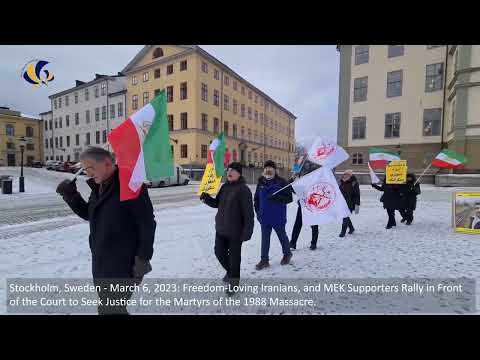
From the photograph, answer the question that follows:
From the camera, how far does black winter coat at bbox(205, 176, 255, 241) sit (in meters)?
3.57

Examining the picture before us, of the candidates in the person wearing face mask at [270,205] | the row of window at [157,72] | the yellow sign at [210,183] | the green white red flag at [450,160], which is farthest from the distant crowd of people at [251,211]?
the row of window at [157,72]

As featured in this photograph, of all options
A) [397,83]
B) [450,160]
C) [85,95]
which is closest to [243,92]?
[397,83]

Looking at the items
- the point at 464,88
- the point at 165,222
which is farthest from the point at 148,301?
the point at 464,88

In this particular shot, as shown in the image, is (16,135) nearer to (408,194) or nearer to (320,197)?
(320,197)

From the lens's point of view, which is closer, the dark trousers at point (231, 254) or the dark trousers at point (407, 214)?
the dark trousers at point (231, 254)

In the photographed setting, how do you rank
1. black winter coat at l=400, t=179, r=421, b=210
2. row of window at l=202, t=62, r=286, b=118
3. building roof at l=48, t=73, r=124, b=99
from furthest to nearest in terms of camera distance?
building roof at l=48, t=73, r=124, b=99, row of window at l=202, t=62, r=286, b=118, black winter coat at l=400, t=179, r=421, b=210

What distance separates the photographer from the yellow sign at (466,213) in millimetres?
6762

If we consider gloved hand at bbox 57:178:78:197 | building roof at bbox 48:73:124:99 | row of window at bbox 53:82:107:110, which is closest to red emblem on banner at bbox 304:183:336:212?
gloved hand at bbox 57:178:78:197

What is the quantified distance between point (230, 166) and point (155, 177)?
1398 mm

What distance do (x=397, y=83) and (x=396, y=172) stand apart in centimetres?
2207

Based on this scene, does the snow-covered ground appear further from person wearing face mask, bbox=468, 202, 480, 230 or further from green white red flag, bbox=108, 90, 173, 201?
green white red flag, bbox=108, 90, 173, 201

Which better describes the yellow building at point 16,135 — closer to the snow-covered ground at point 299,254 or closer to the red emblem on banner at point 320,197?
the snow-covered ground at point 299,254

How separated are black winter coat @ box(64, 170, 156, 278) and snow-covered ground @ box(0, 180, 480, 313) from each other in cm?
210

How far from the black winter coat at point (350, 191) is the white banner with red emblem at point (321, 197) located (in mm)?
2607
